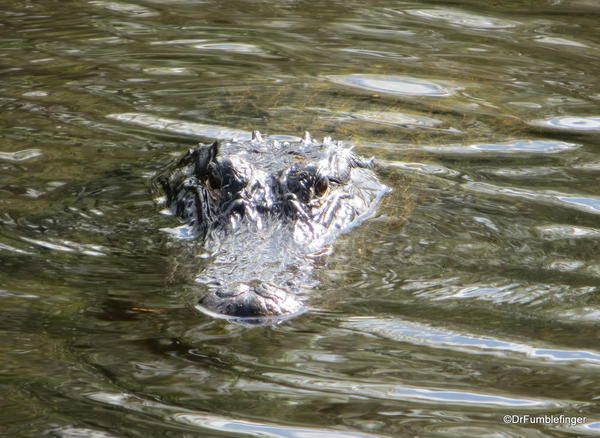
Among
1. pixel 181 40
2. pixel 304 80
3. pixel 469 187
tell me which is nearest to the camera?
pixel 469 187

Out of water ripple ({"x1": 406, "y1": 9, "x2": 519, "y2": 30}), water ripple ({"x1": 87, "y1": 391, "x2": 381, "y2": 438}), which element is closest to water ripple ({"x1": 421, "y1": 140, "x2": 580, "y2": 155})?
water ripple ({"x1": 406, "y1": 9, "x2": 519, "y2": 30})

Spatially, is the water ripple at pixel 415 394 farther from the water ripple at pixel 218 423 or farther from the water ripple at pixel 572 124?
the water ripple at pixel 572 124

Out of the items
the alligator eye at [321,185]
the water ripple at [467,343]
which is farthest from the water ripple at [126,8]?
the water ripple at [467,343]

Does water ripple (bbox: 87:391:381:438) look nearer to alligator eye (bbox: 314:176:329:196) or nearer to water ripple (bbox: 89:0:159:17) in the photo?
alligator eye (bbox: 314:176:329:196)

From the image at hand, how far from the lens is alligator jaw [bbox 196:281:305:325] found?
3.65m

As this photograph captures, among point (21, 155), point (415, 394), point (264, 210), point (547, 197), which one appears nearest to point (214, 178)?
point (264, 210)

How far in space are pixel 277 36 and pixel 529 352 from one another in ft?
18.1

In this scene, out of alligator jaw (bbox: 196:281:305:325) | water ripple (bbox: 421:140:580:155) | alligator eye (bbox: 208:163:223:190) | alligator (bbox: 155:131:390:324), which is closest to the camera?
alligator jaw (bbox: 196:281:305:325)

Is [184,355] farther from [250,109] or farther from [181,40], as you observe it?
[181,40]

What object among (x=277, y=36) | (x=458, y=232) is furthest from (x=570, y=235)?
(x=277, y=36)

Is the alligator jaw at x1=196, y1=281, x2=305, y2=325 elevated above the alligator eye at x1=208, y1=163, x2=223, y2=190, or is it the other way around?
the alligator eye at x1=208, y1=163, x2=223, y2=190

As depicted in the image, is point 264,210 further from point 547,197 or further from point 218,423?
point 218,423

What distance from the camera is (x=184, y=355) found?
3395 millimetres

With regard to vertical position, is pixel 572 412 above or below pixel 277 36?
below
